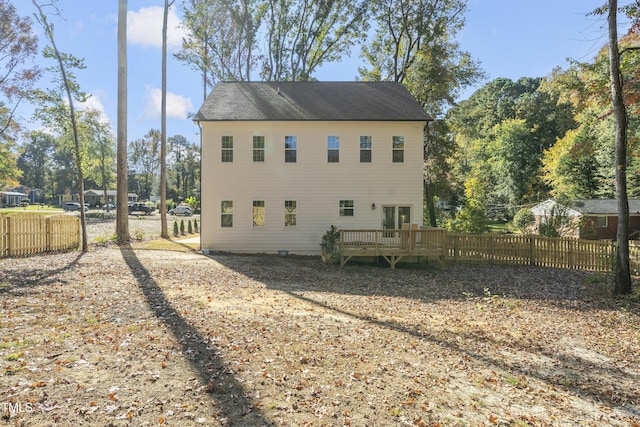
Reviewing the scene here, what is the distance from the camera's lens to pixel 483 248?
53.6 ft

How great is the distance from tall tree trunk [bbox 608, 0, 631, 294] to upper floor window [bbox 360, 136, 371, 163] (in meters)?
9.20

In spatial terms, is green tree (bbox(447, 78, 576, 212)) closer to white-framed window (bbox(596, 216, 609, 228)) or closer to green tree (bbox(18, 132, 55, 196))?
white-framed window (bbox(596, 216, 609, 228))

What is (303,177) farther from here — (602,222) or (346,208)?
(602,222)

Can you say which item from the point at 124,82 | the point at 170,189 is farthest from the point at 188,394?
the point at 170,189

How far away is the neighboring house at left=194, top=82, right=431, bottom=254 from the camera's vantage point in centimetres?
1689

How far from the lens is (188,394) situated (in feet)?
12.9

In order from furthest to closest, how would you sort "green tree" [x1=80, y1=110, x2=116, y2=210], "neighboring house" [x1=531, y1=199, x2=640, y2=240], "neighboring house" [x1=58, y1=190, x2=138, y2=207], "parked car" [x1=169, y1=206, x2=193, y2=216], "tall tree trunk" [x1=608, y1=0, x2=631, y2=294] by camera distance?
"neighboring house" [x1=58, y1=190, x2=138, y2=207] → "parked car" [x1=169, y1=206, x2=193, y2=216] → "green tree" [x1=80, y1=110, x2=116, y2=210] → "neighboring house" [x1=531, y1=199, x2=640, y2=240] → "tall tree trunk" [x1=608, y1=0, x2=631, y2=294]

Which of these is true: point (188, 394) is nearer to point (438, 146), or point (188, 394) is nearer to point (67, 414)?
point (67, 414)

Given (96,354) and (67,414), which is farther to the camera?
(96,354)

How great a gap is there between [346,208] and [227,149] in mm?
6429

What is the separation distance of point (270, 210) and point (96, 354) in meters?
12.3

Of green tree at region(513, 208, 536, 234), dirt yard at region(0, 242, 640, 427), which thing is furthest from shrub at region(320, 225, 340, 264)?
green tree at region(513, 208, 536, 234)

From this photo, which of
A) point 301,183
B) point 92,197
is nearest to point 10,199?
point 92,197

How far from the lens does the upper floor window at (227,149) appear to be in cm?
1698
